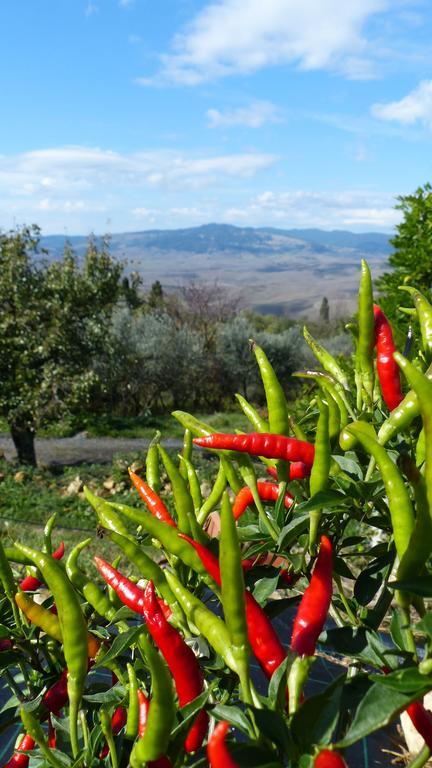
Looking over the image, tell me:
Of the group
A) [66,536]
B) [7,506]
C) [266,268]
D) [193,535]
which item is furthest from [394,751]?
[266,268]

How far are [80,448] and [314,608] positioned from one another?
1270 cm

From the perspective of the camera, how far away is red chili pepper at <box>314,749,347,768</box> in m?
0.75

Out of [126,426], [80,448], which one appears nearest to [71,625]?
[80,448]

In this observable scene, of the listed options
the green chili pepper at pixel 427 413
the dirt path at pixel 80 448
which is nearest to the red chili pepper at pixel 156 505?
the green chili pepper at pixel 427 413

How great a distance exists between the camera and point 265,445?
3.54ft

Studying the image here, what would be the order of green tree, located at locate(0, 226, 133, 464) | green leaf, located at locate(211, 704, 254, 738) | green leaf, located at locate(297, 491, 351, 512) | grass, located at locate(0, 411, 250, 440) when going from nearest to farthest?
1. green leaf, located at locate(211, 704, 254, 738)
2. green leaf, located at locate(297, 491, 351, 512)
3. green tree, located at locate(0, 226, 133, 464)
4. grass, located at locate(0, 411, 250, 440)

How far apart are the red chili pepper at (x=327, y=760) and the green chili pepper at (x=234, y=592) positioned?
11cm

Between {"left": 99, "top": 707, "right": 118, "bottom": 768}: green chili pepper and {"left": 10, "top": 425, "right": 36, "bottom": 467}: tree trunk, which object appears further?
{"left": 10, "top": 425, "right": 36, "bottom": 467}: tree trunk

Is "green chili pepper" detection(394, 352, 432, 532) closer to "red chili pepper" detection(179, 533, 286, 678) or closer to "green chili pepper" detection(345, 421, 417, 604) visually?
"green chili pepper" detection(345, 421, 417, 604)

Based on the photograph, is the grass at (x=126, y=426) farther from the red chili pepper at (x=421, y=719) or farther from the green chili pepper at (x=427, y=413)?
the green chili pepper at (x=427, y=413)

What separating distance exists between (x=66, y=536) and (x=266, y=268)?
17850 centimetres

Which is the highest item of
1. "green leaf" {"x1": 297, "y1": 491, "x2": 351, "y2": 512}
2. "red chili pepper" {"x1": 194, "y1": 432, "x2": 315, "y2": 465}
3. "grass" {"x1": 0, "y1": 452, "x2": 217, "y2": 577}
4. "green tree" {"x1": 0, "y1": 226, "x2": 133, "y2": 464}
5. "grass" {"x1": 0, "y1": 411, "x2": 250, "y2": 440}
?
"red chili pepper" {"x1": 194, "y1": 432, "x2": 315, "y2": 465}

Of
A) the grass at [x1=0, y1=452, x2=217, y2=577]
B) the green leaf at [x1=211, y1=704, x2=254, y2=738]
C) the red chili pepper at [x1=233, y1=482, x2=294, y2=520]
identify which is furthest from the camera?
the grass at [x1=0, y1=452, x2=217, y2=577]

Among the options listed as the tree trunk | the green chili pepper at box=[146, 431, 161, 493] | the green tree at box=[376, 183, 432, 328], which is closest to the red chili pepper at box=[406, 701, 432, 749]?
the green chili pepper at box=[146, 431, 161, 493]
